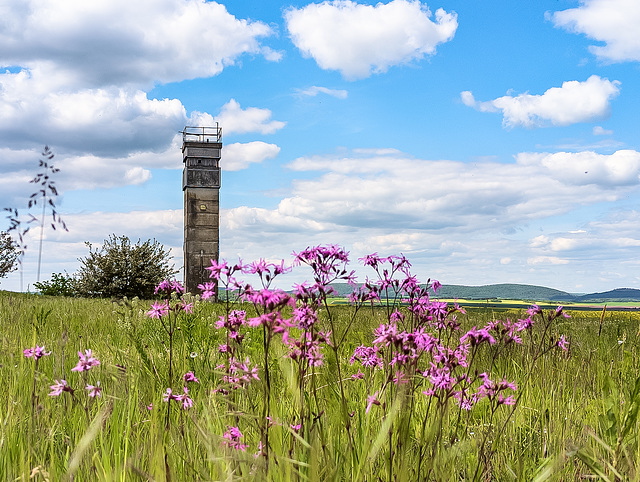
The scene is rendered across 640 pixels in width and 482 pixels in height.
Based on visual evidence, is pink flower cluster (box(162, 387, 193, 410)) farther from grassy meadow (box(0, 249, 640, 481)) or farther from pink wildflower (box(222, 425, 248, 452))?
pink wildflower (box(222, 425, 248, 452))

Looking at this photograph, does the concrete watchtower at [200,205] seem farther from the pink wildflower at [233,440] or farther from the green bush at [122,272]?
the pink wildflower at [233,440]

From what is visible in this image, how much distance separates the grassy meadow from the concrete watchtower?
58.2 feet

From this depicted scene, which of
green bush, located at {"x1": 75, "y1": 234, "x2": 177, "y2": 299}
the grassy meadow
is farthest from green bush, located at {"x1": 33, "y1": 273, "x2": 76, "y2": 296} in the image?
the grassy meadow

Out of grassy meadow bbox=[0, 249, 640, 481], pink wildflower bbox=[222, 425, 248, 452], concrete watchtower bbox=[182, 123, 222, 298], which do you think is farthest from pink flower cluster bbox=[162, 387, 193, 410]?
concrete watchtower bbox=[182, 123, 222, 298]

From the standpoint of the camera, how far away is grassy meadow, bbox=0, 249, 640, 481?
5.78ft

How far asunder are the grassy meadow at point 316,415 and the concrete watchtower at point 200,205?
17729mm

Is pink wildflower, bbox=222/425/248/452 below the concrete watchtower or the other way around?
below

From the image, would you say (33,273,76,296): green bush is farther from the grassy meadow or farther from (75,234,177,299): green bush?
the grassy meadow

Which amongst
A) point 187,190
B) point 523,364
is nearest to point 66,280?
point 187,190

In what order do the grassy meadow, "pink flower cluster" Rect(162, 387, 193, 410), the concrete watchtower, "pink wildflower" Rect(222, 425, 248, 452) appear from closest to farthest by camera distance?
the grassy meadow, "pink wildflower" Rect(222, 425, 248, 452), "pink flower cluster" Rect(162, 387, 193, 410), the concrete watchtower

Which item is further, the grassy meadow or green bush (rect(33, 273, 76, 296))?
green bush (rect(33, 273, 76, 296))

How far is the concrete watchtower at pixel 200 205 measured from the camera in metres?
22.6

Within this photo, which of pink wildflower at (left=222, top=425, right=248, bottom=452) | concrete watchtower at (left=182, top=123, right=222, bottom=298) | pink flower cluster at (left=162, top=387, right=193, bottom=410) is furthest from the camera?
concrete watchtower at (left=182, top=123, right=222, bottom=298)

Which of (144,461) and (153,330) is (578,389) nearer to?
(144,461)
